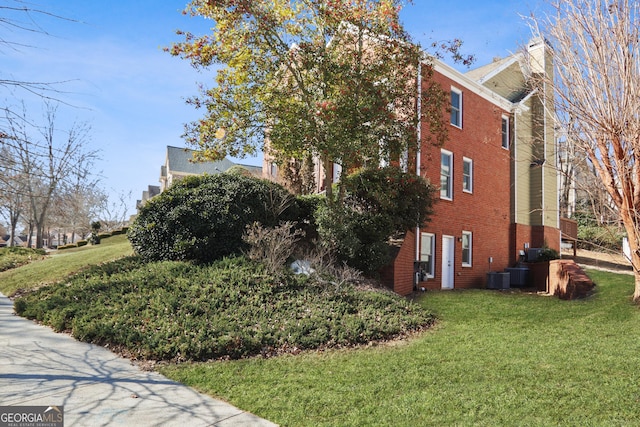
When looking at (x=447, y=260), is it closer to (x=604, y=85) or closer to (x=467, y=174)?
(x=467, y=174)

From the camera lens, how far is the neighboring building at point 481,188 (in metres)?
15.7

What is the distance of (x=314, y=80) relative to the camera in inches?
505

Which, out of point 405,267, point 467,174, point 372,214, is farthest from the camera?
point 467,174

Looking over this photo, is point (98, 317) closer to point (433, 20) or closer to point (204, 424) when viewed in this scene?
point (204, 424)

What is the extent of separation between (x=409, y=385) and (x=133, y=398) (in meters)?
3.34

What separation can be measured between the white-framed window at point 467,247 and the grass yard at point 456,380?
8.12 metres

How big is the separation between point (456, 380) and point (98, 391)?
4441 millimetres

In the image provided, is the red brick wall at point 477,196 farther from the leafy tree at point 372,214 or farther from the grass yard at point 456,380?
the grass yard at point 456,380

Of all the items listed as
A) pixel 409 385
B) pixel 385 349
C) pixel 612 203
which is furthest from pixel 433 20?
pixel 409 385

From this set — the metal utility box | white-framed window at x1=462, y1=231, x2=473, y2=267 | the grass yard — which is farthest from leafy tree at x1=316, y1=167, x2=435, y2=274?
the metal utility box

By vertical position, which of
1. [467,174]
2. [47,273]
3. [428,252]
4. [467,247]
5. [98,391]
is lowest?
[98,391]

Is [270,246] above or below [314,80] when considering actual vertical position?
below

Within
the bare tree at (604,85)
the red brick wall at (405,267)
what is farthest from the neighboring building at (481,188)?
the bare tree at (604,85)

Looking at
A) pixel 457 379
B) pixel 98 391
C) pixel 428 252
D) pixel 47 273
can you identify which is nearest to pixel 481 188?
pixel 428 252
